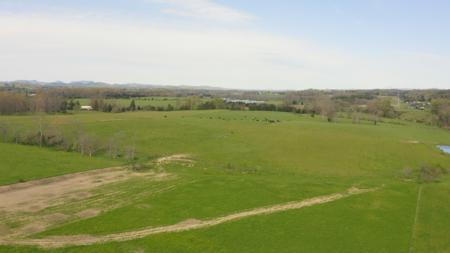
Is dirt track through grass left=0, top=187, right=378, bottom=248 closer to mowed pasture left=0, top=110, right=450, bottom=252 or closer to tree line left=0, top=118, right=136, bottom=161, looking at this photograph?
mowed pasture left=0, top=110, right=450, bottom=252

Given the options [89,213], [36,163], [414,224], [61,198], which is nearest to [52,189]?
[61,198]

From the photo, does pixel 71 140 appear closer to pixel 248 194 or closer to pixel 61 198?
pixel 61 198

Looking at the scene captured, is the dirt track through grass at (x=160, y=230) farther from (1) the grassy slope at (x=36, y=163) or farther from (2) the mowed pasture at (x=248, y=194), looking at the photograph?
(1) the grassy slope at (x=36, y=163)

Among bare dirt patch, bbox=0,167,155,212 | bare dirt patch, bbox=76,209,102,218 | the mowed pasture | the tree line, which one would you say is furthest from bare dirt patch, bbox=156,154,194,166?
bare dirt patch, bbox=76,209,102,218

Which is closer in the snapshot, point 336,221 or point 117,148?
point 336,221

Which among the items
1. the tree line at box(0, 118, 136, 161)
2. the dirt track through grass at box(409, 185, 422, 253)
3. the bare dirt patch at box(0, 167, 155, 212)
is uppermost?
the tree line at box(0, 118, 136, 161)

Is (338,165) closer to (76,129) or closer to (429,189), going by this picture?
(429,189)

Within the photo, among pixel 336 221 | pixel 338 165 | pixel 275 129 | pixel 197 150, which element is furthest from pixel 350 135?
pixel 336 221

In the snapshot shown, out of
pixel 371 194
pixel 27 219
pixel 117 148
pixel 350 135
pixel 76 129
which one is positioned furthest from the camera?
pixel 350 135
